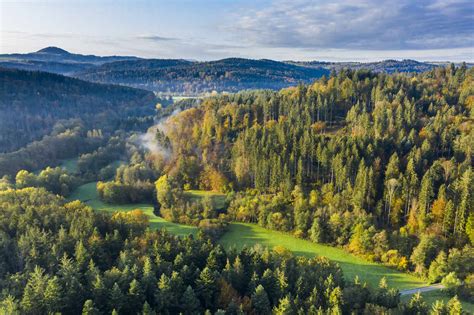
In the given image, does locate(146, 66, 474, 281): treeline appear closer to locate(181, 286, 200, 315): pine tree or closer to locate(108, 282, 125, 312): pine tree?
locate(181, 286, 200, 315): pine tree

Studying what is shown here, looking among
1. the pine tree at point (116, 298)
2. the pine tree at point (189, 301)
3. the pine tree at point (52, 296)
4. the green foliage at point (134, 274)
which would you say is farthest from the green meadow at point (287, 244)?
the pine tree at point (52, 296)

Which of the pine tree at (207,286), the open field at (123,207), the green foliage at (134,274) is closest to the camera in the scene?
the green foliage at (134,274)

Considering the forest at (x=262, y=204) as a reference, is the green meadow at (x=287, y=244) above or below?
below

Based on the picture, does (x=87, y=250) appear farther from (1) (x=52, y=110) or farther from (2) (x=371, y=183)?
(1) (x=52, y=110)

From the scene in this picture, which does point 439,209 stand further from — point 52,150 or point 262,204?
point 52,150

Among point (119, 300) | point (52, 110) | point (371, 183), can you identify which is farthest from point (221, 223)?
point (52, 110)

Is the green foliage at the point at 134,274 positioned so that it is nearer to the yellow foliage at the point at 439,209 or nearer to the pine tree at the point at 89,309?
the pine tree at the point at 89,309

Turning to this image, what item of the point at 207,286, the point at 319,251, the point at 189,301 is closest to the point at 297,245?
the point at 319,251
